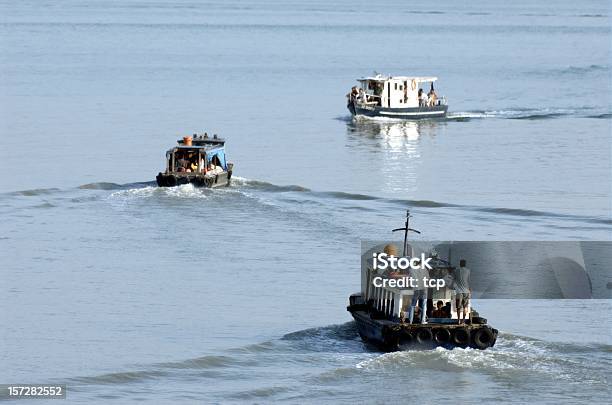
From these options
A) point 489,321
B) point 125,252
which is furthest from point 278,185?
point 489,321

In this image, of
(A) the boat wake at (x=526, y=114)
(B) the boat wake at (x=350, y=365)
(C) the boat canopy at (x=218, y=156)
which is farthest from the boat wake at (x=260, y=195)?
(A) the boat wake at (x=526, y=114)

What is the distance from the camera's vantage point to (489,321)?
4319cm

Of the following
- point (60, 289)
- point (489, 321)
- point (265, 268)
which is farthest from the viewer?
point (265, 268)

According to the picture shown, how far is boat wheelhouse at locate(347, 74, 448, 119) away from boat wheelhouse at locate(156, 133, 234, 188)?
32.1 m

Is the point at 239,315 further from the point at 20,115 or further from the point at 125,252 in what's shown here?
the point at 20,115

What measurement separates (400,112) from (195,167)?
35196 mm

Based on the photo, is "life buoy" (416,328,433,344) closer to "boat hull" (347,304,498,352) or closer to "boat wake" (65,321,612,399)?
"boat hull" (347,304,498,352)

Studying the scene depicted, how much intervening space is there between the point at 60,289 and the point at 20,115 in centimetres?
5015

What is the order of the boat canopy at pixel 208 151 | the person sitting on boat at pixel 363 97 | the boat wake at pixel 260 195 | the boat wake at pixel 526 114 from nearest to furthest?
the boat wake at pixel 260 195 → the boat canopy at pixel 208 151 → the person sitting on boat at pixel 363 97 → the boat wake at pixel 526 114

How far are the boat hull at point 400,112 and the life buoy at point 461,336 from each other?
60.8 m

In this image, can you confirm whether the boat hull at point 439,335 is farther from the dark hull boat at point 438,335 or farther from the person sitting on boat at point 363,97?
the person sitting on boat at point 363,97

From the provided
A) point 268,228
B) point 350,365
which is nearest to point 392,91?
point 268,228

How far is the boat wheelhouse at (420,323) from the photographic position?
3781cm

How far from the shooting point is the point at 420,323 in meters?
38.0
